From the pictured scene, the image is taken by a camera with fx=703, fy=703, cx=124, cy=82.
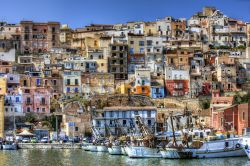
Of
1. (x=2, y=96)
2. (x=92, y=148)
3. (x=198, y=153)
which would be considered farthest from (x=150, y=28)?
(x=198, y=153)

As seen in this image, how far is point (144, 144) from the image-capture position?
58.3 m

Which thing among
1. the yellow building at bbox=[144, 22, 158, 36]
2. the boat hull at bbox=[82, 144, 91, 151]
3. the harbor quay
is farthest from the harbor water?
the yellow building at bbox=[144, 22, 158, 36]

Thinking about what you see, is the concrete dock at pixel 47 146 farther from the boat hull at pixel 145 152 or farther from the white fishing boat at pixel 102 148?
the boat hull at pixel 145 152

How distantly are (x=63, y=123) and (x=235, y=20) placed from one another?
41.1 m

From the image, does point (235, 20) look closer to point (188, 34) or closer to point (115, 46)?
point (188, 34)

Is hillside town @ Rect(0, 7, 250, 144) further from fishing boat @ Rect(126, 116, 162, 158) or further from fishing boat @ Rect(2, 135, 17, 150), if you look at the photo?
fishing boat @ Rect(126, 116, 162, 158)

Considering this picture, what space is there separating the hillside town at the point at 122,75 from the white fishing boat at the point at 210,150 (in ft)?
26.3

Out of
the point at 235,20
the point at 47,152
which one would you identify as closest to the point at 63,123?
the point at 47,152

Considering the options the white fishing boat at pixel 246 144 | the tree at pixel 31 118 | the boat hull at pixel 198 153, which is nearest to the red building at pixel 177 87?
the tree at pixel 31 118

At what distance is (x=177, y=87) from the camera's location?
86.7 m

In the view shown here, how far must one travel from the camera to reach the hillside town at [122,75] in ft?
256

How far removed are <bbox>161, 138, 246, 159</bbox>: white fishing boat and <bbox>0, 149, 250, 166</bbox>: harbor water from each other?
76cm

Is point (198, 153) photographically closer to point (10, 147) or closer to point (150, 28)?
point (10, 147)

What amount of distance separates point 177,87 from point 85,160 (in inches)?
1265
